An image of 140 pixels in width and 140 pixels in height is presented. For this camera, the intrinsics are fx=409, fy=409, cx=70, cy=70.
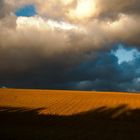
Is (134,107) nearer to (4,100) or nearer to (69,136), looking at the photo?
(4,100)

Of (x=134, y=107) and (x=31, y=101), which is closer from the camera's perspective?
(x=134, y=107)

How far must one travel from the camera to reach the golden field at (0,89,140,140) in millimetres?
21353

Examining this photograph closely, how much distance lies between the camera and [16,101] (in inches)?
2275

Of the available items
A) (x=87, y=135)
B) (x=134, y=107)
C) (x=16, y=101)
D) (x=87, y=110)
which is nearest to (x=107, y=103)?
(x=134, y=107)

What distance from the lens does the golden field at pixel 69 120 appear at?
841 inches

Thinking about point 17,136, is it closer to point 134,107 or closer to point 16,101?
point 134,107

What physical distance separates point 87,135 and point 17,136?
3973 millimetres

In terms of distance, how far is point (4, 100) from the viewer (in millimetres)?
58625

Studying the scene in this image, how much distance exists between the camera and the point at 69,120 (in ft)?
103

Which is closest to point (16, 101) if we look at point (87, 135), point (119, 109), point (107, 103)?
point (107, 103)

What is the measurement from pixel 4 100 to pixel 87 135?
126 feet

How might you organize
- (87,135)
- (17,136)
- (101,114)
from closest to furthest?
(17,136), (87,135), (101,114)

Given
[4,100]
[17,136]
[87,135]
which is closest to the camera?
[17,136]

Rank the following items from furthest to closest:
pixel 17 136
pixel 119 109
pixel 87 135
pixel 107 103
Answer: pixel 107 103 → pixel 119 109 → pixel 87 135 → pixel 17 136
